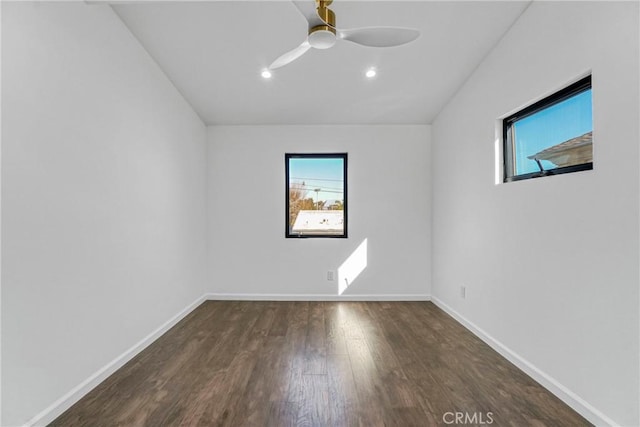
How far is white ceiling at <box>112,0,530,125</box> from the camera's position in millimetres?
2285

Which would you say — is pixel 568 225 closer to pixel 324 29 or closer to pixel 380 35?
pixel 380 35

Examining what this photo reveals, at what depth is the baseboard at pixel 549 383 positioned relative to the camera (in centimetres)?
158

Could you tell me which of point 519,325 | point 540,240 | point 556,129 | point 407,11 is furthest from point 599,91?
point 519,325

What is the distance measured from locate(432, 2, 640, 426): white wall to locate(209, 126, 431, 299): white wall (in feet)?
3.72

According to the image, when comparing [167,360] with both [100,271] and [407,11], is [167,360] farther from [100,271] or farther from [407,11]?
[407,11]

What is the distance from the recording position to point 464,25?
240 cm

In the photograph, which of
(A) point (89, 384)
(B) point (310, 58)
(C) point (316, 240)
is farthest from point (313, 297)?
(B) point (310, 58)

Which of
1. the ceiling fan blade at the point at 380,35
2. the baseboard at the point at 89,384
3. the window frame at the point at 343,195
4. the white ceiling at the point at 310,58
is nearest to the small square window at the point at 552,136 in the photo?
the white ceiling at the point at 310,58

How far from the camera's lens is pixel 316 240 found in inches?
162

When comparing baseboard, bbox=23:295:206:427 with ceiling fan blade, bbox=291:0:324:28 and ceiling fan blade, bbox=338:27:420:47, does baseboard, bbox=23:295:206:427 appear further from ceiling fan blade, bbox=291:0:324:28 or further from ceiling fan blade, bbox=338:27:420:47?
ceiling fan blade, bbox=338:27:420:47

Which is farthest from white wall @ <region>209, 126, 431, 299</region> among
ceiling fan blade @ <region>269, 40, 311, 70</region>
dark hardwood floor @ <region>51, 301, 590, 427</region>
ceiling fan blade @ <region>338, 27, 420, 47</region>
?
ceiling fan blade @ <region>338, 27, 420, 47</region>

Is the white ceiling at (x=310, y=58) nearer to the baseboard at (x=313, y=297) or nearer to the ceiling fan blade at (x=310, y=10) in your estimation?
the ceiling fan blade at (x=310, y=10)

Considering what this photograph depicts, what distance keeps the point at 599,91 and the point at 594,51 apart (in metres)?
0.22

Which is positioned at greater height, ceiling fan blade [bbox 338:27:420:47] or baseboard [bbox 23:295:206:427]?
ceiling fan blade [bbox 338:27:420:47]
